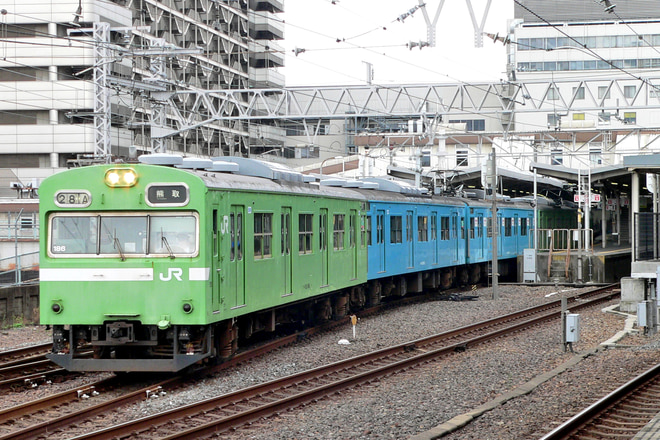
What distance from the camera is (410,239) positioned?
2208 cm

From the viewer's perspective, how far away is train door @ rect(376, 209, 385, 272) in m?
19.9

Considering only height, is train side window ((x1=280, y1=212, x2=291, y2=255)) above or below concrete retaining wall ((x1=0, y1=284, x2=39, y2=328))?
above

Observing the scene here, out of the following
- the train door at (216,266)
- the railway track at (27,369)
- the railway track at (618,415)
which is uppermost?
the train door at (216,266)

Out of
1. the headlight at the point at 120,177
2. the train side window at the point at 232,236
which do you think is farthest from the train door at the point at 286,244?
the headlight at the point at 120,177

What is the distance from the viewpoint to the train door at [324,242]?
1616 cm

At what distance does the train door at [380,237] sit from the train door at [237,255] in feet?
25.0

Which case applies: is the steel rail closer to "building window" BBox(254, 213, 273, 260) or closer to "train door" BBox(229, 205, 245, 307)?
"train door" BBox(229, 205, 245, 307)

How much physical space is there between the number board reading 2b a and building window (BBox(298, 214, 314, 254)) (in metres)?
4.09

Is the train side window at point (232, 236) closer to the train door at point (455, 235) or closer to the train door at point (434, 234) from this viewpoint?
the train door at point (434, 234)

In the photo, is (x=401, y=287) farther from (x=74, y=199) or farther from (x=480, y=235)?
(x=74, y=199)

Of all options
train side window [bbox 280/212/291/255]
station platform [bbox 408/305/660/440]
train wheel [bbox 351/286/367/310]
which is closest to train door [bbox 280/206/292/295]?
train side window [bbox 280/212/291/255]

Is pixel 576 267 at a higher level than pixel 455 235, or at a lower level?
lower

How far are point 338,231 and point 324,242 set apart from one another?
35.9 inches

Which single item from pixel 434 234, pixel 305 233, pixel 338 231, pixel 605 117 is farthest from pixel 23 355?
pixel 605 117
